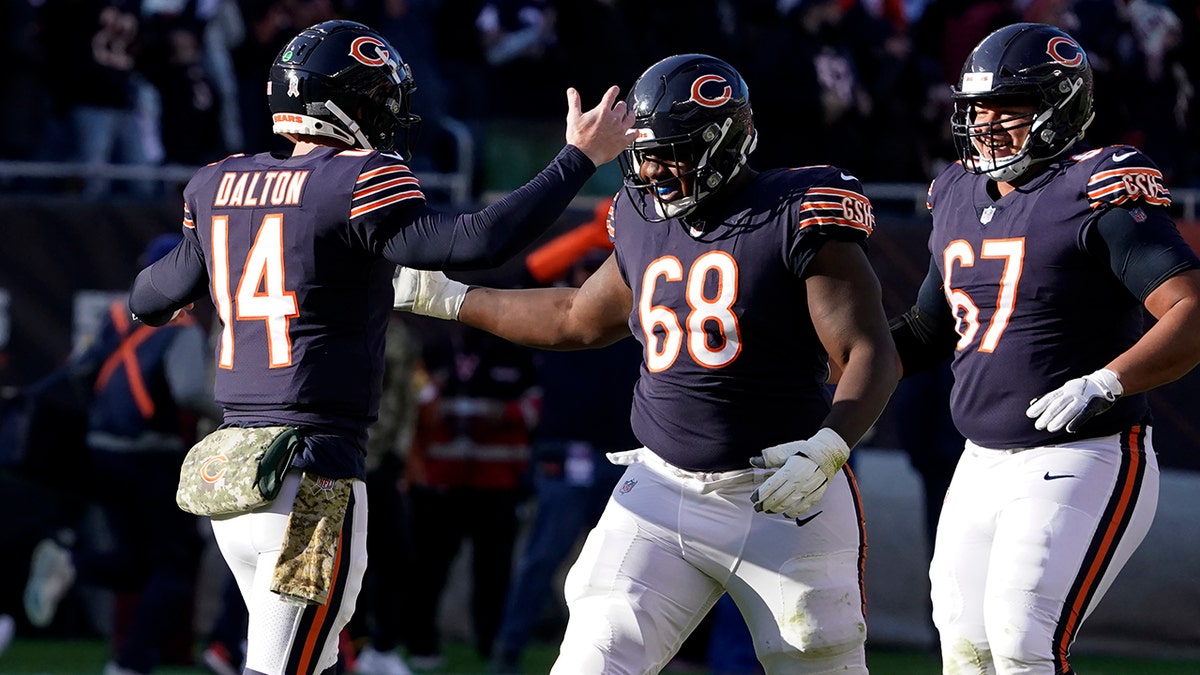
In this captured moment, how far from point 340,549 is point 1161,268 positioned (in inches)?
79.8

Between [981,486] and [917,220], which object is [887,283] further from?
[981,486]

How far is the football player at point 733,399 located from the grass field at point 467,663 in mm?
3888

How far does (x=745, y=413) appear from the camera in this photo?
431cm

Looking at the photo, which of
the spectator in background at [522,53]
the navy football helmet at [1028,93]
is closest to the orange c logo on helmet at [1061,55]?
the navy football helmet at [1028,93]

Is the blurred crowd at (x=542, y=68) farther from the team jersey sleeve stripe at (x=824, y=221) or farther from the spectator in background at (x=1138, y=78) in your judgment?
the team jersey sleeve stripe at (x=824, y=221)

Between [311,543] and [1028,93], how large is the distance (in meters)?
2.14

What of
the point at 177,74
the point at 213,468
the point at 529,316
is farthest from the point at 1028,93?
the point at 177,74

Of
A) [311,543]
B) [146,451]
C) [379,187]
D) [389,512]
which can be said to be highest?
[379,187]

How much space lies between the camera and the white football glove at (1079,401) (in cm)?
420

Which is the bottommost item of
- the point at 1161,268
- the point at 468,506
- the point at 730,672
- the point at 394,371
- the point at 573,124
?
the point at 730,672

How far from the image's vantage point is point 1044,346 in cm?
450

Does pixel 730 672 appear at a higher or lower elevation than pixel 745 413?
lower

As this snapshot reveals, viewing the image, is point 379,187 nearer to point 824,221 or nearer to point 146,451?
point 824,221

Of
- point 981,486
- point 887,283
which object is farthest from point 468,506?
point 981,486
